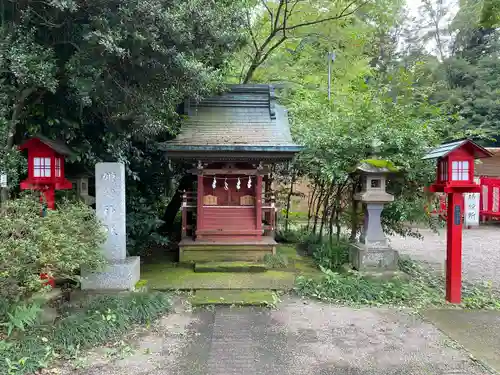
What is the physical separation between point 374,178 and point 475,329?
120 inches

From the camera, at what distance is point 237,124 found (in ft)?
27.6

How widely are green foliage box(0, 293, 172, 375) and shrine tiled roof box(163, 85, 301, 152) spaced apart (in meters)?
3.08

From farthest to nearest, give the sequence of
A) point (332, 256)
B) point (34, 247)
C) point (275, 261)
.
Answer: point (332, 256)
point (275, 261)
point (34, 247)

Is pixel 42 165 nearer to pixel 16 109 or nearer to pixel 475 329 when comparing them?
pixel 16 109

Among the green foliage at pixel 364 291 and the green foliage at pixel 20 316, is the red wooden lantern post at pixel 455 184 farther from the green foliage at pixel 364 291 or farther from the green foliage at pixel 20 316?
the green foliage at pixel 20 316

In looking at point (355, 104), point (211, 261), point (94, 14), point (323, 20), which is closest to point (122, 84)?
point (94, 14)

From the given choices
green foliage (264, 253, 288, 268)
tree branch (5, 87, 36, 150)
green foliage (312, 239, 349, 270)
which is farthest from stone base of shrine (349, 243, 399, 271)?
tree branch (5, 87, 36, 150)

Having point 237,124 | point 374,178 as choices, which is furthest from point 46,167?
point 374,178

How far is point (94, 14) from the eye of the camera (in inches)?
196

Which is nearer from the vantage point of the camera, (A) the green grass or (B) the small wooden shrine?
(A) the green grass

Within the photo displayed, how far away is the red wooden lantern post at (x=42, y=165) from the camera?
17.7ft

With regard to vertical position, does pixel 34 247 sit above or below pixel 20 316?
above

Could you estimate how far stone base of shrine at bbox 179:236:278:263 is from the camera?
784cm

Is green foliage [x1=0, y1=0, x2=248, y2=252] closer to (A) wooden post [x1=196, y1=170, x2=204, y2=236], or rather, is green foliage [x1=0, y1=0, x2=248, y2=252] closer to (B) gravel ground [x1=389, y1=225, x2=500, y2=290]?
(A) wooden post [x1=196, y1=170, x2=204, y2=236]
